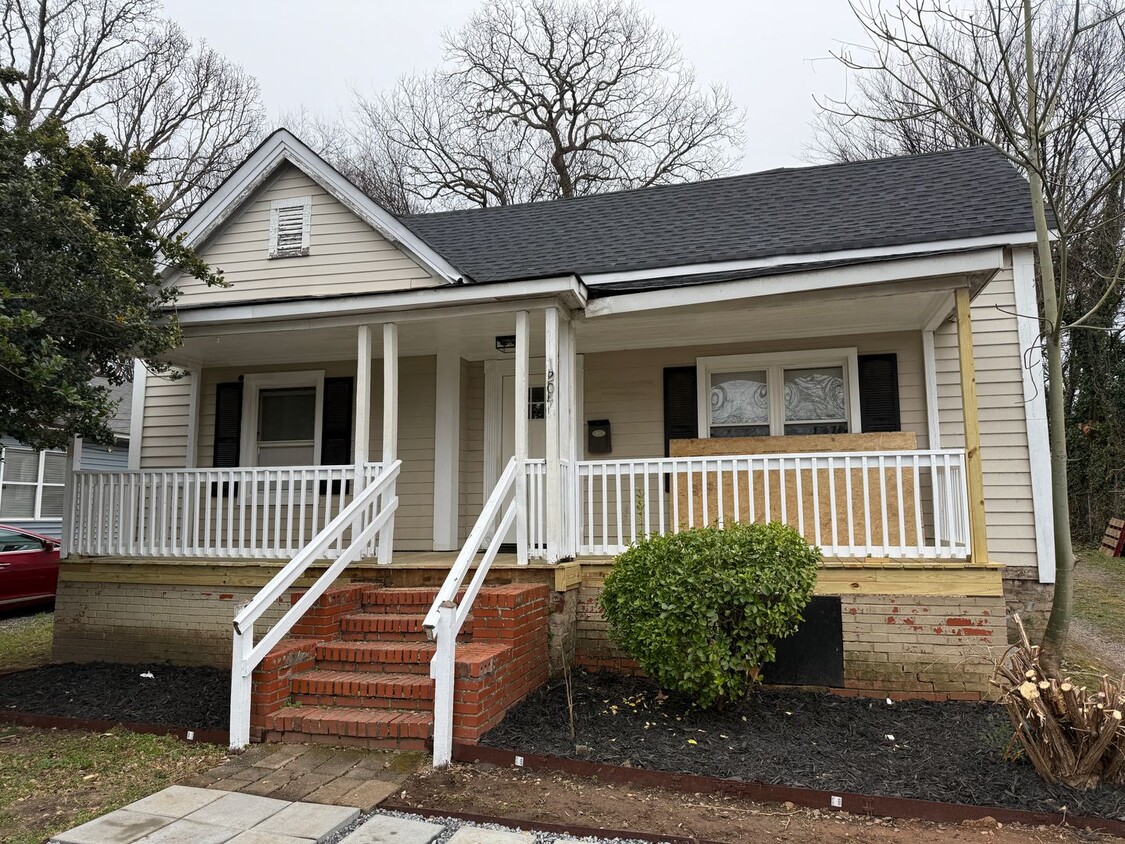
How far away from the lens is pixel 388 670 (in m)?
5.07

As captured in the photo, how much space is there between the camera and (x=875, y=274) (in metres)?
5.76

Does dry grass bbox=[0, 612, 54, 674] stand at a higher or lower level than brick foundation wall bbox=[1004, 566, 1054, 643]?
lower

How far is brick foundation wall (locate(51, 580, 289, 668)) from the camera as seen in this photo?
22.0 ft

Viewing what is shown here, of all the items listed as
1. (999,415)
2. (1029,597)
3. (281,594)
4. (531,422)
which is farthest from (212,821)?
(999,415)

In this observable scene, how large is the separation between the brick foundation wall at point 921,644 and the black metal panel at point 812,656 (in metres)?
0.07

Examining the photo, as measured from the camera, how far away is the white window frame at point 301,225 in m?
7.93

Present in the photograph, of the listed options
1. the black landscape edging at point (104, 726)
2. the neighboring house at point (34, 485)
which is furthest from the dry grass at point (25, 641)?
the neighboring house at point (34, 485)

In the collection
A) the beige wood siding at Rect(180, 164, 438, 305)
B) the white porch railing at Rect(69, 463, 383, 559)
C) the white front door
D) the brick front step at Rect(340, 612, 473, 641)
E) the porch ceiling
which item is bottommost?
the brick front step at Rect(340, 612, 473, 641)

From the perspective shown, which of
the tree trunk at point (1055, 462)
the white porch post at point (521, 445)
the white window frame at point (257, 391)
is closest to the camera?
the tree trunk at point (1055, 462)

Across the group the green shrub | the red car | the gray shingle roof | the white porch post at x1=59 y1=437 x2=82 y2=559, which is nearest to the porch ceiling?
the gray shingle roof

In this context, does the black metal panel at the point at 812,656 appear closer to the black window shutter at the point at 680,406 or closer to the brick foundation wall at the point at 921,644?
the brick foundation wall at the point at 921,644

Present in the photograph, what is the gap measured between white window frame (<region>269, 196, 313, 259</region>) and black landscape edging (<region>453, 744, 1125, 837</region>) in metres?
5.51

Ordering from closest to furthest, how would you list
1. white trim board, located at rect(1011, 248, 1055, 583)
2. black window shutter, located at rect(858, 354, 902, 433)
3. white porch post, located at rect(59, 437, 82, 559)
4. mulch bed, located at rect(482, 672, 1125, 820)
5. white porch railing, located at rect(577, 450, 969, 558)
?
1. mulch bed, located at rect(482, 672, 1125, 820)
2. white porch railing, located at rect(577, 450, 969, 558)
3. white trim board, located at rect(1011, 248, 1055, 583)
4. black window shutter, located at rect(858, 354, 902, 433)
5. white porch post, located at rect(59, 437, 82, 559)

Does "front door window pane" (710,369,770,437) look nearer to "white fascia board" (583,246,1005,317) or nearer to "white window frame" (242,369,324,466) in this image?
"white fascia board" (583,246,1005,317)
